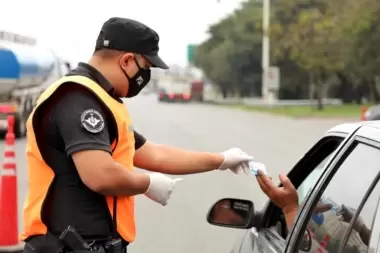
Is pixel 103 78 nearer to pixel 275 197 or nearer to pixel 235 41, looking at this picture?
pixel 275 197

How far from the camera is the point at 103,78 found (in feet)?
10.8

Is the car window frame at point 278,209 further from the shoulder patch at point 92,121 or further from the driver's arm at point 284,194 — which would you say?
the shoulder patch at point 92,121

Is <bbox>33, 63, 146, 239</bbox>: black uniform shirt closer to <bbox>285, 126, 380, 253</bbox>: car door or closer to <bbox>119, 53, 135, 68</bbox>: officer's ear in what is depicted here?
<bbox>119, 53, 135, 68</bbox>: officer's ear

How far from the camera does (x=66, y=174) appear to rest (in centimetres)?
320

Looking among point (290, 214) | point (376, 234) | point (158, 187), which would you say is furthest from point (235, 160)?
point (376, 234)

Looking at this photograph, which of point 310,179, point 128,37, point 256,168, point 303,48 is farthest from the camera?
point 303,48

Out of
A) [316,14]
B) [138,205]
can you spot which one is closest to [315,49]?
[316,14]

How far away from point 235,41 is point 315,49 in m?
30.0

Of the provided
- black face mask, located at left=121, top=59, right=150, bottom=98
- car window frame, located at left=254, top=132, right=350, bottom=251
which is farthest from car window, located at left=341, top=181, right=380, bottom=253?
black face mask, located at left=121, top=59, right=150, bottom=98

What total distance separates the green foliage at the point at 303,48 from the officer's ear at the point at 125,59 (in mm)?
34949

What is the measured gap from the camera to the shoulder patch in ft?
10.1

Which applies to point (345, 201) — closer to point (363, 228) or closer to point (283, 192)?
point (363, 228)

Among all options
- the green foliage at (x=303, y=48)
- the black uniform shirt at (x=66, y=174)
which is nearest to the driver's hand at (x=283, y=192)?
the black uniform shirt at (x=66, y=174)

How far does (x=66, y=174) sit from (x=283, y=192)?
94 cm
